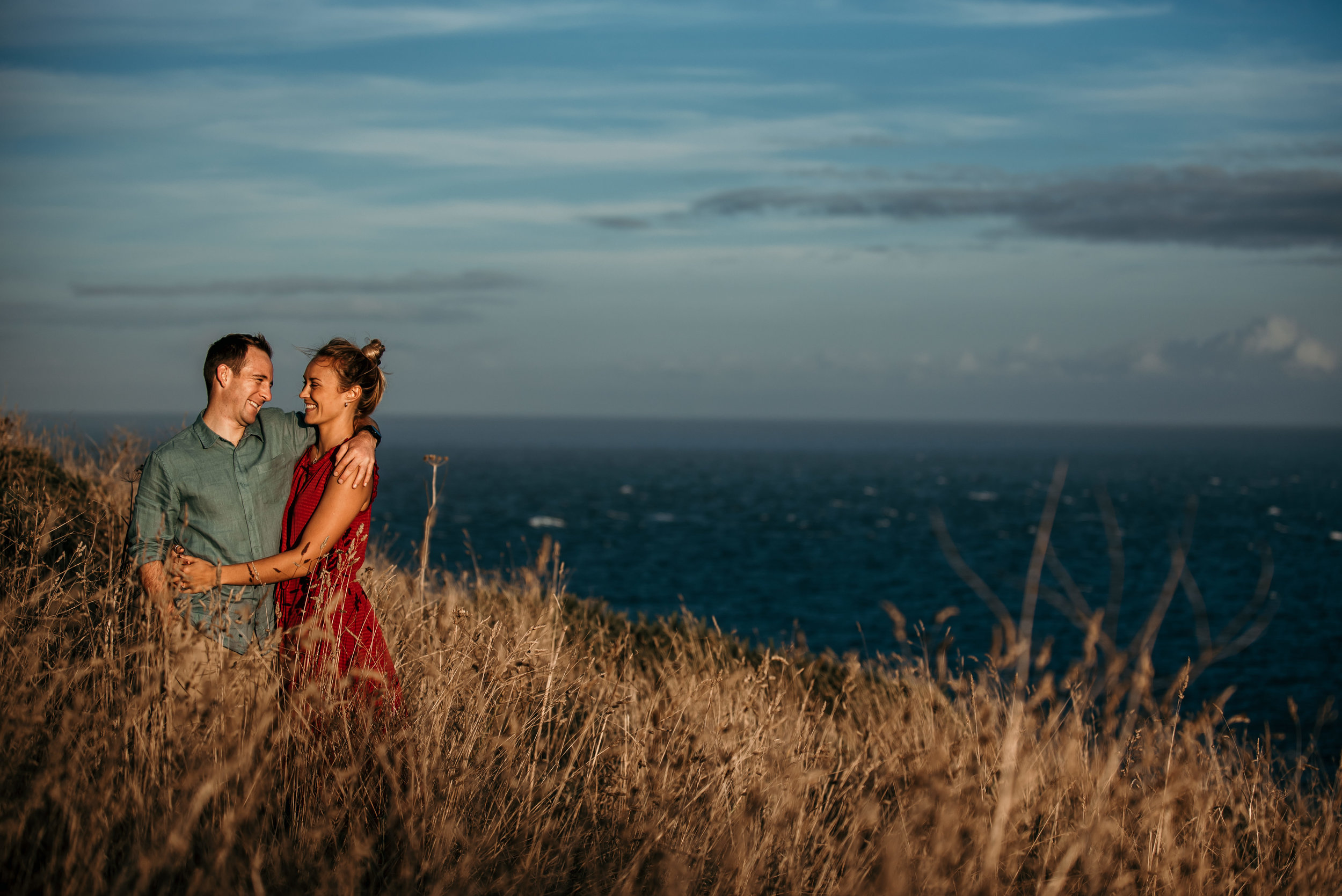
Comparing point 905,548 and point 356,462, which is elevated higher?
point 356,462

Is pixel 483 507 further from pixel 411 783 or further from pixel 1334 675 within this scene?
pixel 411 783

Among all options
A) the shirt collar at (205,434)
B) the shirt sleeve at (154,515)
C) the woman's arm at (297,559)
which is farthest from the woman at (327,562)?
the shirt collar at (205,434)

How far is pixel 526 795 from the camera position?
3.66 meters

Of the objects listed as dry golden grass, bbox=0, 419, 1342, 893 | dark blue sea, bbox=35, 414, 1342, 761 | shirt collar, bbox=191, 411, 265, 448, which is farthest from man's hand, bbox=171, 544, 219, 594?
dark blue sea, bbox=35, 414, 1342, 761

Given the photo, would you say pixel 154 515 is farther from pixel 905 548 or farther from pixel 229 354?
pixel 905 548

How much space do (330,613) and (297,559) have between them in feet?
1.44

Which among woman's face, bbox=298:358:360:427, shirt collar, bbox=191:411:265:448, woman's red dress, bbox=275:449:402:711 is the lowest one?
woman's red dress, bbox=275:449:402:711

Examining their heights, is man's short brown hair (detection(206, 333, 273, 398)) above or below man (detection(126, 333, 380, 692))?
above

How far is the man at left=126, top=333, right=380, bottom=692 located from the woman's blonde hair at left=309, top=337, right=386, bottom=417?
0.35 feet

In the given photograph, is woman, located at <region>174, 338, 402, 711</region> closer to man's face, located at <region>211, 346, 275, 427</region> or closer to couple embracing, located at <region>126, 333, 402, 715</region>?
couple embracing, located at <region>126, 333, 402, 715</region>

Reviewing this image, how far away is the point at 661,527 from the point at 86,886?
201ft

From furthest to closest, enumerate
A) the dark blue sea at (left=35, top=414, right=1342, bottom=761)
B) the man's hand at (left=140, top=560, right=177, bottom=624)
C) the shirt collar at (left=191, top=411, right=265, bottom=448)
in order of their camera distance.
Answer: the dark blue sea at (left=35, top=414, right=1342, bottom=761) < the shirt collar at (left=191, top=411, right=265, bottom=448) < the man's hand at (left=140, top=560, right=177, bottom=624)

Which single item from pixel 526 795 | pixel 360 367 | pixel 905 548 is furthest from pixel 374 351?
pixel 905 548

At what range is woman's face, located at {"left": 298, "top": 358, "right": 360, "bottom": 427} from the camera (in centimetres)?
404
